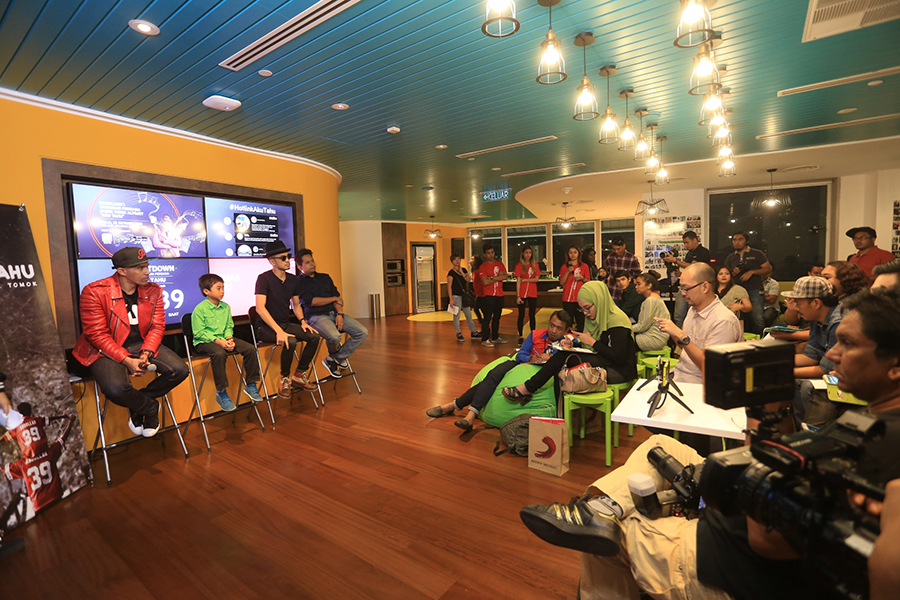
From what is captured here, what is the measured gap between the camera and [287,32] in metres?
2.85

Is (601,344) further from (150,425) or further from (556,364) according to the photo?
(150,425)

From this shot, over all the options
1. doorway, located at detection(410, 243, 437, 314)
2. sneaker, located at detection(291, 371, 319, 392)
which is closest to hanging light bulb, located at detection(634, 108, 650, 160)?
sneaker, located at detection(291, 371, 319, 392)

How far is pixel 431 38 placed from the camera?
2992 millimetres

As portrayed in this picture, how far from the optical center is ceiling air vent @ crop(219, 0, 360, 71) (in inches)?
101

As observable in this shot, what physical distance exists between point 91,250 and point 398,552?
3.83 meters

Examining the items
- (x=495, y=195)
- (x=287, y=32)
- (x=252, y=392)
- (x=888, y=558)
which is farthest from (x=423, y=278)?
(x=888, y=558)

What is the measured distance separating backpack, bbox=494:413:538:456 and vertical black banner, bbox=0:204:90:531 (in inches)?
122

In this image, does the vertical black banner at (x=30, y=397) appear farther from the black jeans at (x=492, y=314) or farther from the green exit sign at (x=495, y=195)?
the green exit sign at (x=495, y=195)

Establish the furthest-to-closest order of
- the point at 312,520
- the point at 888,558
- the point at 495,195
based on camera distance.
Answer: the point at 495,195 < the point at 312,520 < the point at 888,558

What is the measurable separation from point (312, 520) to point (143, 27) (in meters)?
3.22

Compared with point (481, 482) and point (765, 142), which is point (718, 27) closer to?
point (481, 482)

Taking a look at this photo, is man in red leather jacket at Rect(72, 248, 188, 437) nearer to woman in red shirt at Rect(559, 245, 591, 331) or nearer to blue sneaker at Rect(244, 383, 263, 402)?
blue sneaker at Rect(244, 383, 263, 402)

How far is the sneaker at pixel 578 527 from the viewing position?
4.77 feet

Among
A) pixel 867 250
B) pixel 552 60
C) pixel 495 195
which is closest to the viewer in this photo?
pixel 552 60
